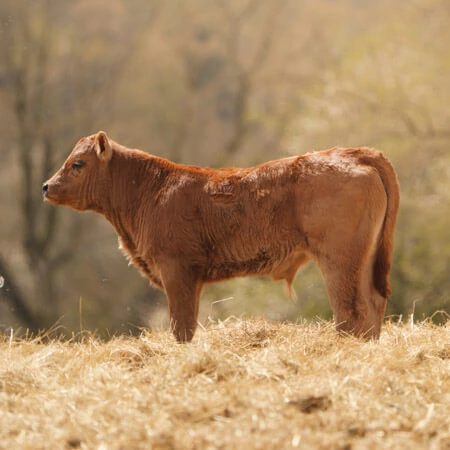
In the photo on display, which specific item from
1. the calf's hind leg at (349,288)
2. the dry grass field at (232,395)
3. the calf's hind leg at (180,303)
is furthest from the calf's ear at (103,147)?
the calf's hind leg at (349,288)

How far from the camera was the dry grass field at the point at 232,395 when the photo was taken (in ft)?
11.7

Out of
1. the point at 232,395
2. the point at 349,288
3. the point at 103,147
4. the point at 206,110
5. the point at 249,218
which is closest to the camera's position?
the point at 232,395

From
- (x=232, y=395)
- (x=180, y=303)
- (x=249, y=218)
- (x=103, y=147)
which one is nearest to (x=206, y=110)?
(x=103, y=147)

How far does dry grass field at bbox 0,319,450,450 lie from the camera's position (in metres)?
3.55

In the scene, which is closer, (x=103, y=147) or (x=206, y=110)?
(x=103, y=147)

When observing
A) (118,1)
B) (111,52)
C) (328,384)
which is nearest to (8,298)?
(111,52)

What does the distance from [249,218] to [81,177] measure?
156 cm

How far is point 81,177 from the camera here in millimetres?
6504

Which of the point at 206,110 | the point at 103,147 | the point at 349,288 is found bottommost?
the point at 206,110

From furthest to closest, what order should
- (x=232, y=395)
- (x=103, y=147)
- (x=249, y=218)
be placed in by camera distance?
(x=103, y=147), (x=249, y=218), (x=232, y=395)

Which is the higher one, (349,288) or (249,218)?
(249,218)

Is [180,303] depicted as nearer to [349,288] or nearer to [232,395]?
[349,288]

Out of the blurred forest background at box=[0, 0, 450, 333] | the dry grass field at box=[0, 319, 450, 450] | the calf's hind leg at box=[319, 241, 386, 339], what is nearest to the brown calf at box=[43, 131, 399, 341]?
the calf's hind leg at box=[319, 241, 386, 339]

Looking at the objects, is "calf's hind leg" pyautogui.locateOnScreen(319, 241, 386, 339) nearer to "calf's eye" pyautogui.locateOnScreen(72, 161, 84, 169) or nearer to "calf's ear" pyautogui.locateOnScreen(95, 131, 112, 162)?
"calf's ear" pyautogui.locateOnScreen(95, 131, 112, 162)
